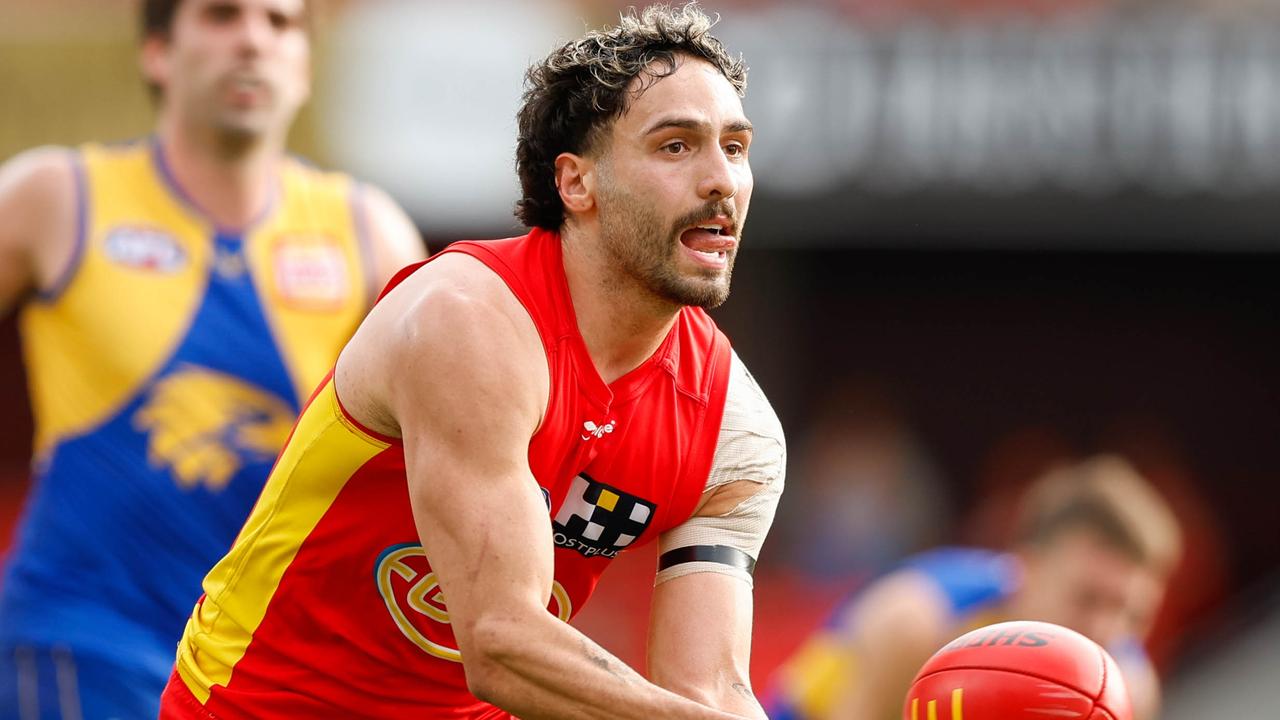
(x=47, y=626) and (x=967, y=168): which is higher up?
(x=967, y=168)

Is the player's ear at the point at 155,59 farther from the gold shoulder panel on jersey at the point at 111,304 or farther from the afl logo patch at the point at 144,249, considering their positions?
the afl logo patch at the point at 144,249

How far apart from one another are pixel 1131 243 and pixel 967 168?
5.78 ft

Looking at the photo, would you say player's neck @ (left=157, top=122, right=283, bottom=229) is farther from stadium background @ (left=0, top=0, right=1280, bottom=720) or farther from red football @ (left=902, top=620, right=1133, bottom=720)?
stadium background @ (left=0, top=0, right=1280, bottom=720)

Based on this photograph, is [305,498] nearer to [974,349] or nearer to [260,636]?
[260,636]

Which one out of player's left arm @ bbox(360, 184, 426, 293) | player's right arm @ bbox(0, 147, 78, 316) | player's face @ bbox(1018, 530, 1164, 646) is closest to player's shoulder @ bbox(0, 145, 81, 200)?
player's right arm @ bbox(0, 147, 78, 316)

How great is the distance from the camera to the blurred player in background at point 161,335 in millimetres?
4996

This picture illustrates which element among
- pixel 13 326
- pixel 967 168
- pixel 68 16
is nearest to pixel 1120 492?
pixel 967 168

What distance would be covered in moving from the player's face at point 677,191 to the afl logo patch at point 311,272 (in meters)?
1.71

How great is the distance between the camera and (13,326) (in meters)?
17.7

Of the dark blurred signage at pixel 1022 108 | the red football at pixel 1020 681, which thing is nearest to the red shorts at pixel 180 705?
the red football at pixel 1020 681

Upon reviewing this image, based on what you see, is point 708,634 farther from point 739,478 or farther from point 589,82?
point 589,82

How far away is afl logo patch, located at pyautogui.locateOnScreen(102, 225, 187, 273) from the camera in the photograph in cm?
521

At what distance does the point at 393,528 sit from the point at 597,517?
444 millimetres

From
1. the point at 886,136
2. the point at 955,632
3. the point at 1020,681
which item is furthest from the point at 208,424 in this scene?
the point at 886,136
